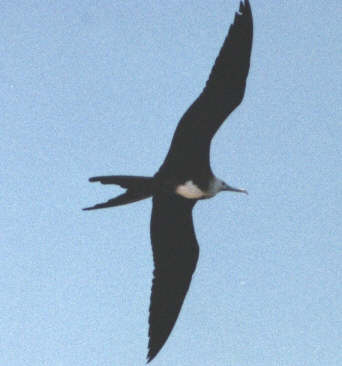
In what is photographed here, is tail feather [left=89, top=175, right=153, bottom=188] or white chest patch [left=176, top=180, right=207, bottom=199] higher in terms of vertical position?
tail feather [left=89, top=175, right=153, bottom=188]

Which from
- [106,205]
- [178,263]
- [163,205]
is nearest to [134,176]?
[106,205]

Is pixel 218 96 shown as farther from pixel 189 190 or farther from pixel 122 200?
pixel 122 200

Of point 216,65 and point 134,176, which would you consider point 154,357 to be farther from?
point 216,65

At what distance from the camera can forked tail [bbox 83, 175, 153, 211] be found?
857 centimetres

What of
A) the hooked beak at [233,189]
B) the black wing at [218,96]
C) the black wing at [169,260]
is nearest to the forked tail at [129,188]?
the black wing at [218,96]

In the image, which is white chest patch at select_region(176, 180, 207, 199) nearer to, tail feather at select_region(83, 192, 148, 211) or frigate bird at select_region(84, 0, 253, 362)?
frigate bird at select_region(84, 0, 253, 362)

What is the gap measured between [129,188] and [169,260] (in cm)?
148

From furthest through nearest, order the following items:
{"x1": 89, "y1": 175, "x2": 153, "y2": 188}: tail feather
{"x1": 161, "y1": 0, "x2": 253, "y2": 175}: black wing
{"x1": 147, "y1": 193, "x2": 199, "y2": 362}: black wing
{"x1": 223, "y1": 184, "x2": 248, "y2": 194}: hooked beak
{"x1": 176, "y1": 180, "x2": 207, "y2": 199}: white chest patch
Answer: {"x1": 223, "y1": 184, "x2": 248, "y2": 194}: hooked beak < {"x1": 147, "y1": 193, "x2": 199, "y2": 362}: black wing < {"x1": 176, "y1": 180, "x2": 207, "y2": 199}: white chest patch < {"x1": 161, "y1": 0, "x2": 253, "y2": 175}: black wing < {"x1": 89, "y1": 175, "x2": 153, "y2": 188}: tail feather

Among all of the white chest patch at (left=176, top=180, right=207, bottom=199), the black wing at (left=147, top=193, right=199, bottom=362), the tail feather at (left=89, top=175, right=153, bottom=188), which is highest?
the tail feather at (left=89, top=175, right=153, bottom=188)

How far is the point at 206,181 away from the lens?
31.5 feet

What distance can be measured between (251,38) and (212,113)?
2.97ft

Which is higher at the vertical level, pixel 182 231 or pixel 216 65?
pixel 216 65

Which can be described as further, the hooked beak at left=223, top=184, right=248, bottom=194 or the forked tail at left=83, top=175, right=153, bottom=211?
the hooked beak at left=223, top=184, right=248, bottom=194

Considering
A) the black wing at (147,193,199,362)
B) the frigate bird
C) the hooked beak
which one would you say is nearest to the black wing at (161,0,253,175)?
the frigate bird
